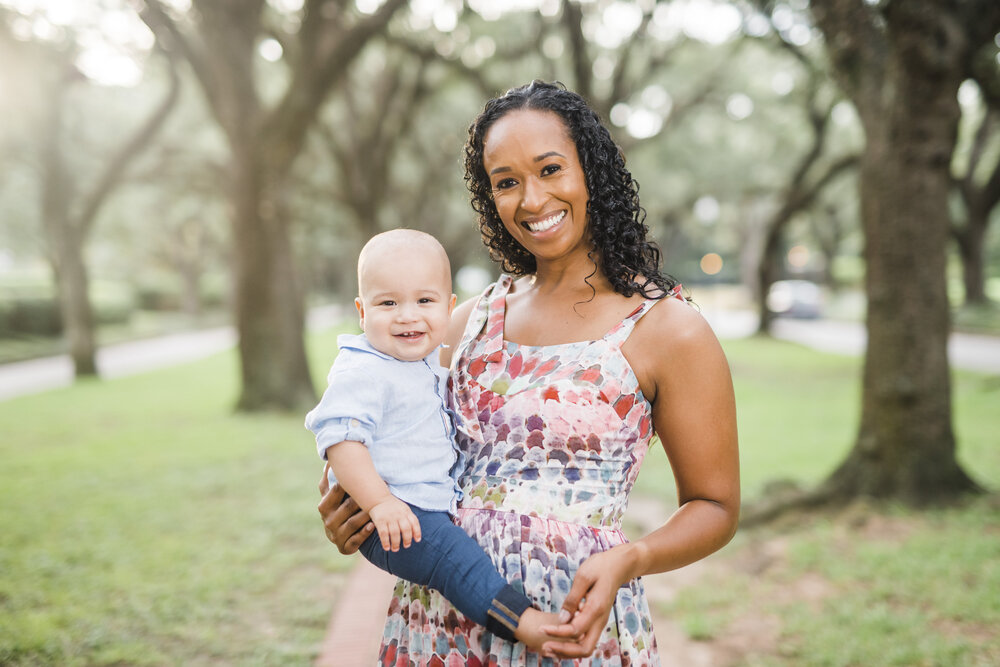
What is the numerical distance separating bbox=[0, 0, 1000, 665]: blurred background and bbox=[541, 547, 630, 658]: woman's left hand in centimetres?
211

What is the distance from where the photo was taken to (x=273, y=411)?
10859 mm

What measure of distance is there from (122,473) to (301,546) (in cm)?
317

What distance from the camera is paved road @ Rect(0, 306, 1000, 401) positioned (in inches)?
593

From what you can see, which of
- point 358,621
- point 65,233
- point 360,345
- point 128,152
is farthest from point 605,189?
point 65,233

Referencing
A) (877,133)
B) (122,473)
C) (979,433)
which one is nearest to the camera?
(877,133)

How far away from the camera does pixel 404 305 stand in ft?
6.17

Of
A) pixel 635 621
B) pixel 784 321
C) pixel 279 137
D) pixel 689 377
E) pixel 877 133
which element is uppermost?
pixel 279 137

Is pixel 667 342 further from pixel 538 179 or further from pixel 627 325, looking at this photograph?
pixel 538 179

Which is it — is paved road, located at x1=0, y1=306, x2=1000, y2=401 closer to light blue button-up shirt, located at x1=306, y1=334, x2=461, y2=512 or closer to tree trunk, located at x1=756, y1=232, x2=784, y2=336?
tree trunk, located at x1=756, y1=232, x2=784, y2=336

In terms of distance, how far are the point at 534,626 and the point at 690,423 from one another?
58 centimetres

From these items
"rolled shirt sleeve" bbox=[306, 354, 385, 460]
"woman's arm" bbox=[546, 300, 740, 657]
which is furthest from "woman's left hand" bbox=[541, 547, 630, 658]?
"rolled shirt sleeve" bbox=[306, 354, 385, 460]

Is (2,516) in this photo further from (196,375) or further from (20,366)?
(20,366)

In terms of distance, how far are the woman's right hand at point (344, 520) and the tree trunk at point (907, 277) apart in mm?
4966

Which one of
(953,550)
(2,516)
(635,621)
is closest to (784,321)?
(953,550)
